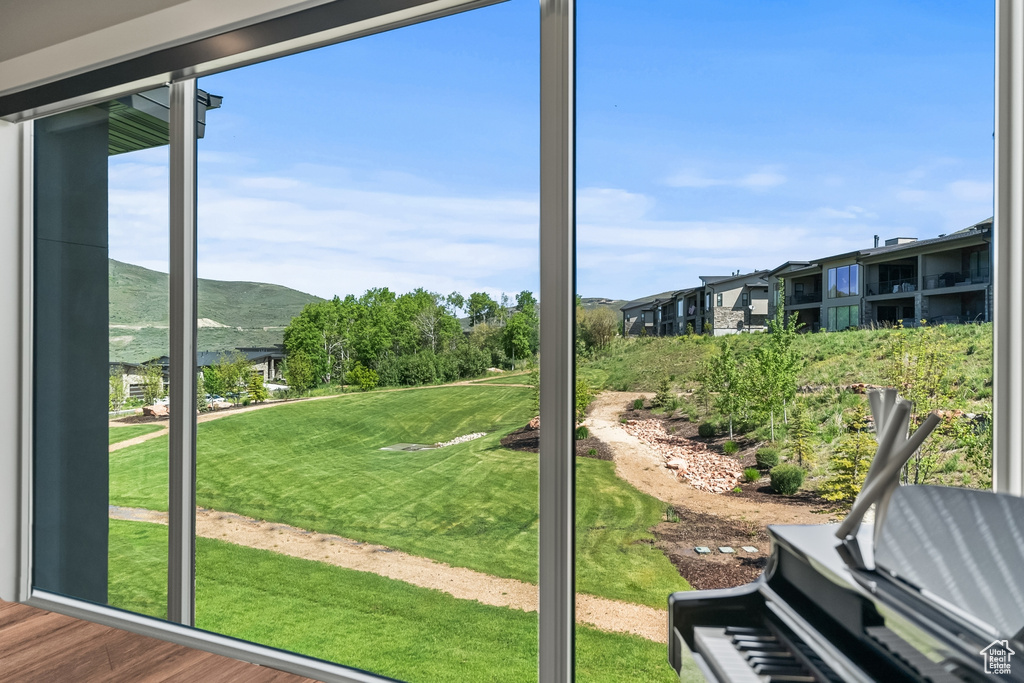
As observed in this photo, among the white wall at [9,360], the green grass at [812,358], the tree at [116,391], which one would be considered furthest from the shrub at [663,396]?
the white wall at [9,360]

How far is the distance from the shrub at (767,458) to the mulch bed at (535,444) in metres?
0.48

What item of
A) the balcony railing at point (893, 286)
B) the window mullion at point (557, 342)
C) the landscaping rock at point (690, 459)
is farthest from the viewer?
the landscaping rock at point (690, 459)

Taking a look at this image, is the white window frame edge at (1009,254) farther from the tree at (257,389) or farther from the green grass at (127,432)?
the green grass at (127,432)

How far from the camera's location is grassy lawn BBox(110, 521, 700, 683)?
6.69 ft

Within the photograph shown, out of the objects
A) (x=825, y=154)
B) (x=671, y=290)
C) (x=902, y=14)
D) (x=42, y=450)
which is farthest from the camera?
(x=42, y=450)

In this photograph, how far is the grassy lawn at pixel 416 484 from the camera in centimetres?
198

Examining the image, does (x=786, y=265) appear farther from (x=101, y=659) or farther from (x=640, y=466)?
(x=101, y=659)

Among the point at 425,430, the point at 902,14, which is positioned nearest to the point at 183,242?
the point at 425,430

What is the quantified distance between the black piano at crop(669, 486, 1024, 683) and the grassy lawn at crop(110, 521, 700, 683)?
0.90 m

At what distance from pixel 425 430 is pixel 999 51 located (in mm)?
1920

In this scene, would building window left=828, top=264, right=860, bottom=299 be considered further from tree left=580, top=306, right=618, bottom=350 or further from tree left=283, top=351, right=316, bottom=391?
tree left=283, top=351, right=316, bottom=391

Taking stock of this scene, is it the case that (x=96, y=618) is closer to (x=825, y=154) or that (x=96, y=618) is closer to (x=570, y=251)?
(x=570, y=251)

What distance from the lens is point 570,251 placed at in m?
1.57

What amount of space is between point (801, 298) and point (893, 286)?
8.5 inches
